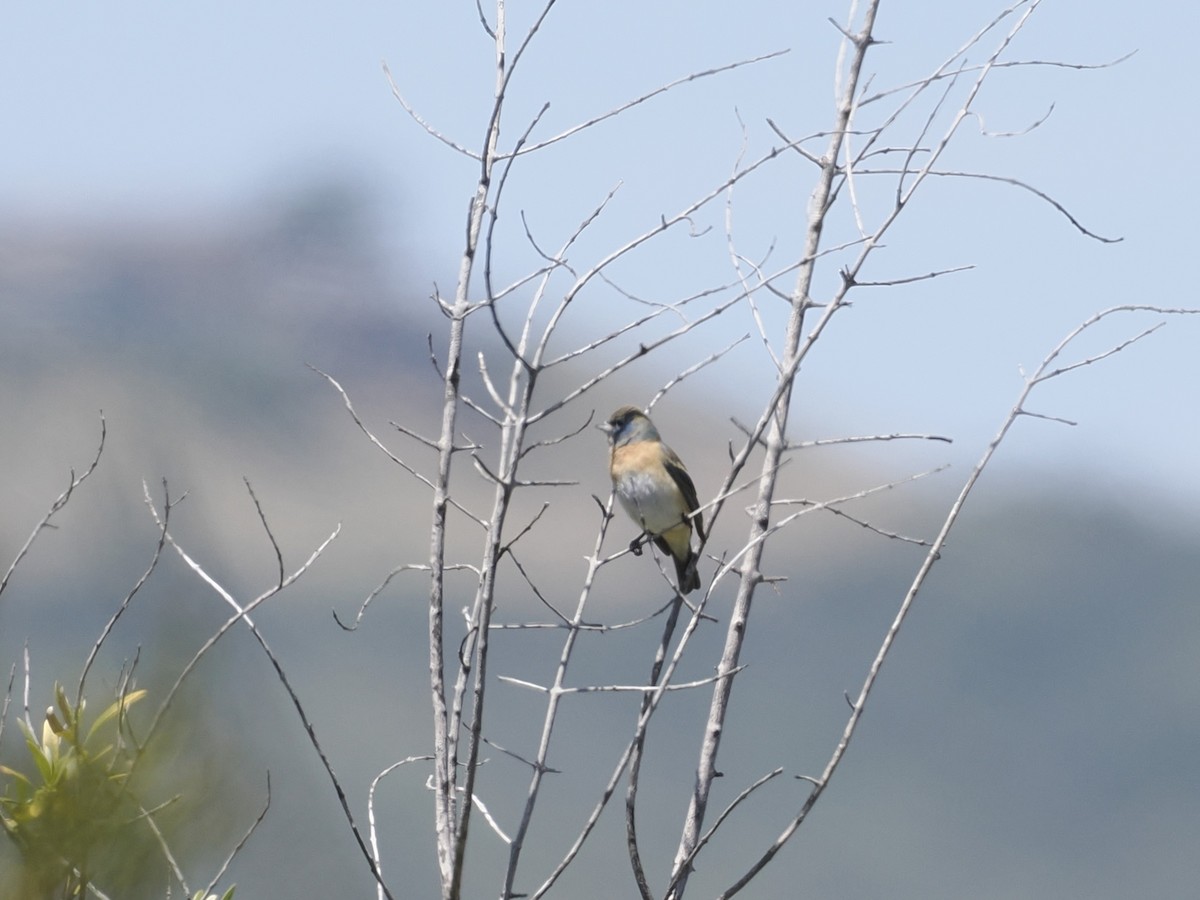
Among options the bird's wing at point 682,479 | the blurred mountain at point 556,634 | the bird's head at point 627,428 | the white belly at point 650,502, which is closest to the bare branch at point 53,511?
the blurred mountain at point 556,634

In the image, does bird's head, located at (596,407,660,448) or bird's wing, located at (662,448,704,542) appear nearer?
bird's wing, located at (662,448,704,542)

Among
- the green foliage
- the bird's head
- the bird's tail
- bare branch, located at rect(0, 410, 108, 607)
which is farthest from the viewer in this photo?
the bird's head

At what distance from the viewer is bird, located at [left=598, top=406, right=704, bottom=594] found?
A: 30.1ft

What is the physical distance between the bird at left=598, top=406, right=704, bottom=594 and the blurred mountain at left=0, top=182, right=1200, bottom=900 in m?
1.71

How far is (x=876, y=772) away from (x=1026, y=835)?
492 inches

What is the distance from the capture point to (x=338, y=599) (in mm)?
95312

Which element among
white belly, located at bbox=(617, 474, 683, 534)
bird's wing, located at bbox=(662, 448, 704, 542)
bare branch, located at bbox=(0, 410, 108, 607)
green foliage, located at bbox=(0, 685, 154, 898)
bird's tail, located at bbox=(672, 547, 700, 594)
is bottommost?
green foliage, located at bbox=(0, 685, 154, 898)

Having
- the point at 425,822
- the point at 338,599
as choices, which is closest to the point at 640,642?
the point at 338,599

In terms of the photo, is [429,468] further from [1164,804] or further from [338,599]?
[1164,804]

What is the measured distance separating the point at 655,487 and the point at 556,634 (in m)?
120

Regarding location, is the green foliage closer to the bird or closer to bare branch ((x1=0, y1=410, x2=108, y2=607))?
bare branch ((x1=0, y1=410, x2=108, y2=607))

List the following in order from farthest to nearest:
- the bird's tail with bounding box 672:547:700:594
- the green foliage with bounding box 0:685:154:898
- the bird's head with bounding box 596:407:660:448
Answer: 1. the bird's head with bounding box 596:407:660:448
2. the bird's tail with bounding box 672:547:700:594
3. the green foliage with bounding box 0:685:154:898

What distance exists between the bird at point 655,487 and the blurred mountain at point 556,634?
1.71 m

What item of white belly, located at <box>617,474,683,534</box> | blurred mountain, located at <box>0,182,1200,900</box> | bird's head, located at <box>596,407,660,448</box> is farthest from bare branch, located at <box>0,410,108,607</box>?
bird's head, located at <box>596,407,660,448</box>
